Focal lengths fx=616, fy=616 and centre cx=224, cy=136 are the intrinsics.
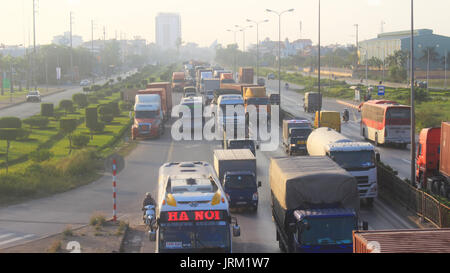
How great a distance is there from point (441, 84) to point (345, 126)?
2437 inches

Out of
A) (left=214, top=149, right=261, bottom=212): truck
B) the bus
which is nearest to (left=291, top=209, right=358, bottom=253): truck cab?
(left=214, top=149, right=261, bottom=212): truck

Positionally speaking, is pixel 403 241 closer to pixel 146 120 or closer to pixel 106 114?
pixel 146 120

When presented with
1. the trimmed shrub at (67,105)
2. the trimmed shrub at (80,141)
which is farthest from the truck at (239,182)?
the trimmed shrub at (67,105)

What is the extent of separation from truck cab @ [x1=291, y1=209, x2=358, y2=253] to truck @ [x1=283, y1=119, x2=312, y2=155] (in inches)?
809

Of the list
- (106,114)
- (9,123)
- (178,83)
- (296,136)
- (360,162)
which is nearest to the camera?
(360,162)

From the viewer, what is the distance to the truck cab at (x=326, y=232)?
14.9 meters

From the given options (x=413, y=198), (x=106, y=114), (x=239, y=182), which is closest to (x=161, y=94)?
(x=106, y=114)

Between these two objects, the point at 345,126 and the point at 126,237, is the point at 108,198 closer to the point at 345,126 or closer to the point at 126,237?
the point at 126,237

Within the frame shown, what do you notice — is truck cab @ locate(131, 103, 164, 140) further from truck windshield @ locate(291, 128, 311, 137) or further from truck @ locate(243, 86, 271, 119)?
truck windshield @ locate(291, 128, 311, 137)

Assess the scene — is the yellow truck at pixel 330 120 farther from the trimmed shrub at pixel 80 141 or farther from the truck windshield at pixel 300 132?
the trimmed shrub at pixel 80 141

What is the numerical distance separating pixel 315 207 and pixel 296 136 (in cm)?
1967

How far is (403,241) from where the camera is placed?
11.4m

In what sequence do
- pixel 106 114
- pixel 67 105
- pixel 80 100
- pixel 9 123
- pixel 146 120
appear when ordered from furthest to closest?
pixel 80 100
pixel 67 105
pixel 106 114
pixel 146 120
pixel 9 123
